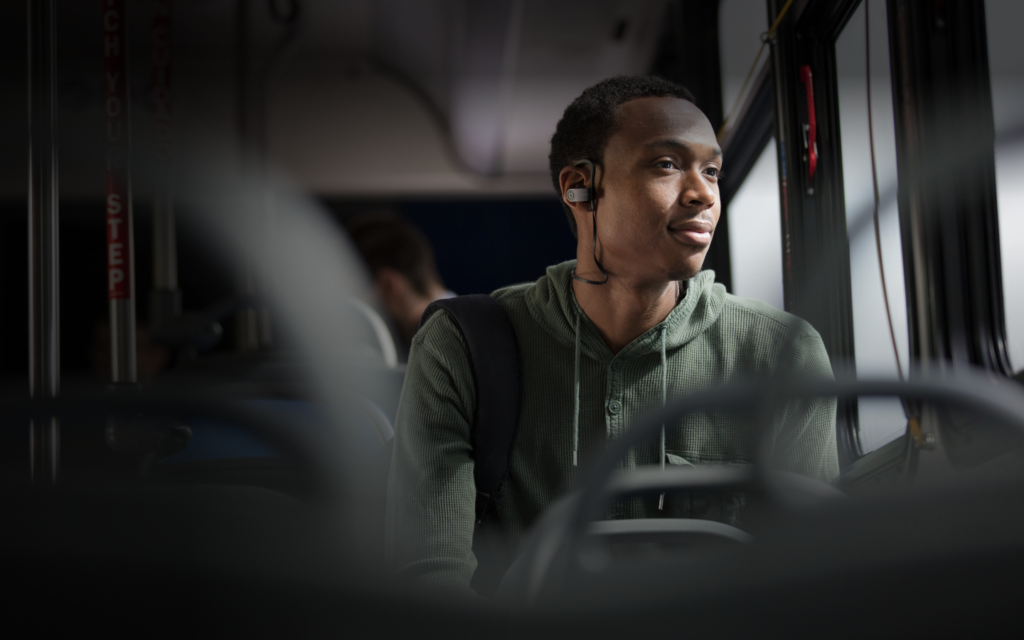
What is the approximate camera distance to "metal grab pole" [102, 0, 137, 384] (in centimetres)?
138

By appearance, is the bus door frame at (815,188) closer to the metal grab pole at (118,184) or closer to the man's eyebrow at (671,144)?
the man's eyebrow at (671,144)

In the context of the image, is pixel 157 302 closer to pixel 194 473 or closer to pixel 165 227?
pixel 165 227

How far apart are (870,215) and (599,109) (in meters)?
0.73

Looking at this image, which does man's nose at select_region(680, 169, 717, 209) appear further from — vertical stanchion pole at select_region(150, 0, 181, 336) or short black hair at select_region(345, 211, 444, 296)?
short black hair at select_region(345, 211, 444, 296)

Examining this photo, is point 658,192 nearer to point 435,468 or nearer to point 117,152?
point 435,468

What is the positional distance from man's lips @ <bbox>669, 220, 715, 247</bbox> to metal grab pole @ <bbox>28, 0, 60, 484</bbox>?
1.03 m

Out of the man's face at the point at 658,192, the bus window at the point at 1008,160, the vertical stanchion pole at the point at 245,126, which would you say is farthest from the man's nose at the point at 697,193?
the vertical stanchion pole at the point at 245,126

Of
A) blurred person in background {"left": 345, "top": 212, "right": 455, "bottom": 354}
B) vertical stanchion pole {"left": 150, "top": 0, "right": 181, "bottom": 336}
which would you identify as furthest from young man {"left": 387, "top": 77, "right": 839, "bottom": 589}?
blurred person in background {"left": 345, "top": 212, "right": 455, "bottom": 354}

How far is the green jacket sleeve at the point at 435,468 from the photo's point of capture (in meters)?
0.94

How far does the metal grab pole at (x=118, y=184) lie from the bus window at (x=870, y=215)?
1444 millimetres

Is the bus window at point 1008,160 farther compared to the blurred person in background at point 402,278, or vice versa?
the blurred person in background at point 402,278

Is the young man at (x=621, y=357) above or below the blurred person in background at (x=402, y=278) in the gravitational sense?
below

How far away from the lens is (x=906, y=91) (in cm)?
120

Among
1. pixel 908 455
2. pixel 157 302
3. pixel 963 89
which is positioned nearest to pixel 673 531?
pixel 908 455
